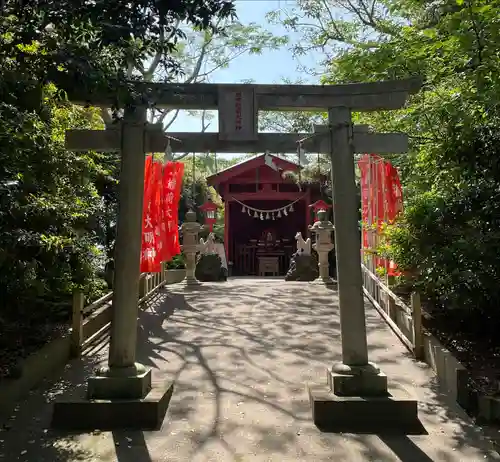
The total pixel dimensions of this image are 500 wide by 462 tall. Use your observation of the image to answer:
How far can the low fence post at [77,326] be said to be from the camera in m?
6.67

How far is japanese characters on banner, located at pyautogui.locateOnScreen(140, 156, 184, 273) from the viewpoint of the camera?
9430mm

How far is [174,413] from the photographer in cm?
474

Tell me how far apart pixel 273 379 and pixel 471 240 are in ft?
9.06

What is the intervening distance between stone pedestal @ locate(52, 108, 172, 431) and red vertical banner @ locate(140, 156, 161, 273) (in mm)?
4585

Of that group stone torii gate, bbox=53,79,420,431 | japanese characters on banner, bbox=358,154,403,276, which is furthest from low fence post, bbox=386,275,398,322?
stone torii gate, bbox=53,79,420,431

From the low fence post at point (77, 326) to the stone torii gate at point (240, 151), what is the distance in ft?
7.56

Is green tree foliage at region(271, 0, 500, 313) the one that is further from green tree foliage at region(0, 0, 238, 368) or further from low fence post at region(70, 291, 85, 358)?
low fence post at region(70, 291, 85, 358)

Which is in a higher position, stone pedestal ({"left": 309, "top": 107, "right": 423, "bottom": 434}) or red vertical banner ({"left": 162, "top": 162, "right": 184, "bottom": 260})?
red vertical banner ({"left": 162, "top": 162, "right": 184, "bottom": 260})

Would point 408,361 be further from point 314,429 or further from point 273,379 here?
point 314,429

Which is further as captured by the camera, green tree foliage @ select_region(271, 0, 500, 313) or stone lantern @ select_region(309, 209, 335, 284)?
stone lantern @ select_region(309, 209, 335, 284)

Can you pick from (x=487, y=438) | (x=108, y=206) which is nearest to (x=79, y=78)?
(x=487, y=438)

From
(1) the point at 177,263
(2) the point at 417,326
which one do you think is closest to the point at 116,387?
(2) the point at 417,326

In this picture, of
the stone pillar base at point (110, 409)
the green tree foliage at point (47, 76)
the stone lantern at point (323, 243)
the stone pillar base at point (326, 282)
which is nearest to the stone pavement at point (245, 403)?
the stone pillar base at point (110, 409)

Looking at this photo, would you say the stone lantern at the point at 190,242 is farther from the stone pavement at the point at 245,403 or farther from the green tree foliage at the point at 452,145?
the green tree foliage at the point at 452,145
